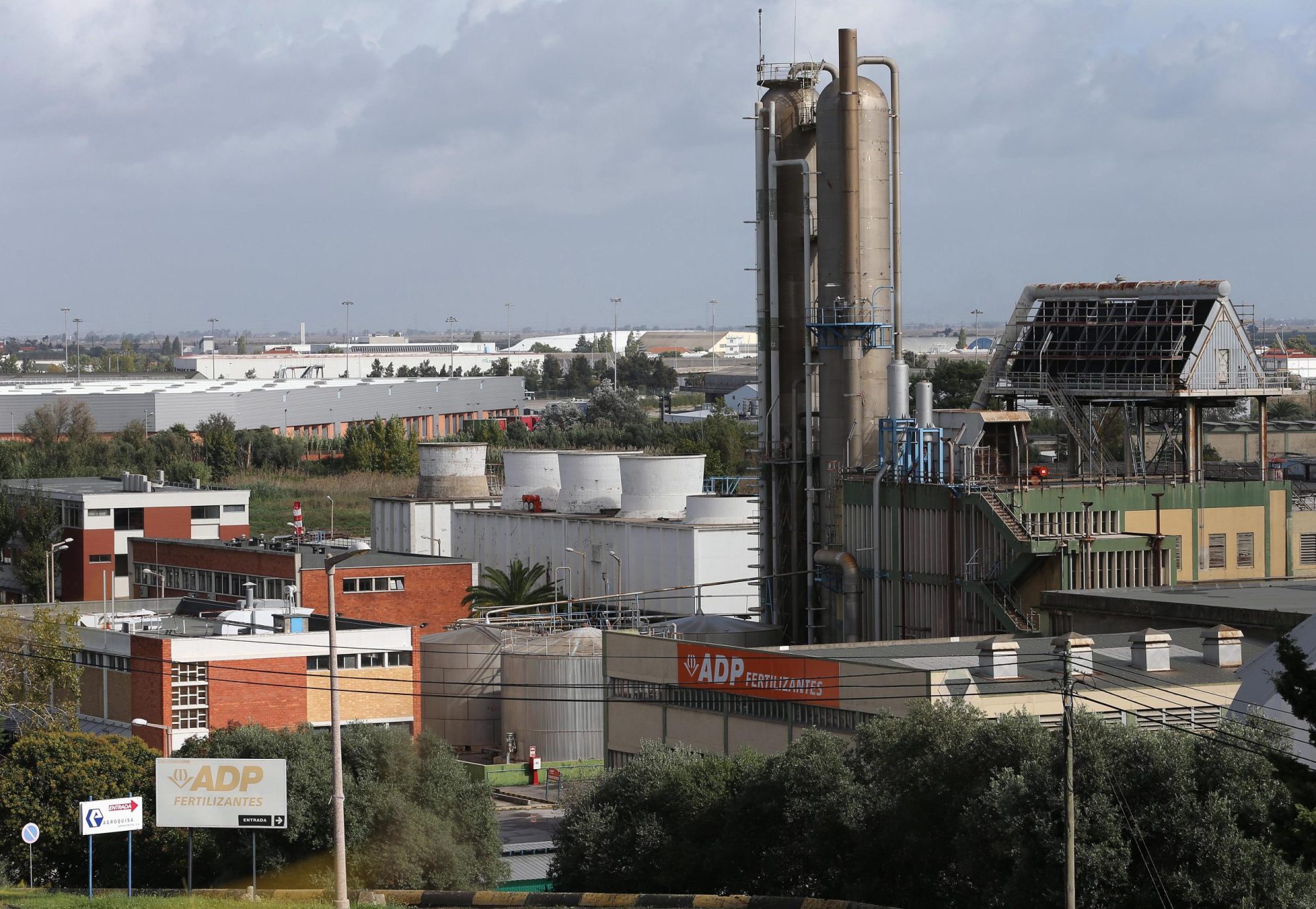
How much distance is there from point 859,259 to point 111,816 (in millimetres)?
27343

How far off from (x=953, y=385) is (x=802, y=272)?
272 ft

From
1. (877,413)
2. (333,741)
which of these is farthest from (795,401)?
(333,741)

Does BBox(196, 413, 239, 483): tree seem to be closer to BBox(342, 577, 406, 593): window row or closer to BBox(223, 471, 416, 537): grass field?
BBox(223, 471, 416, 537): grass field

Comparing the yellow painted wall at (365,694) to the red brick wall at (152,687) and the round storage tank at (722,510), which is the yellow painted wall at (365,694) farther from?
the round storage tank at (722,510)

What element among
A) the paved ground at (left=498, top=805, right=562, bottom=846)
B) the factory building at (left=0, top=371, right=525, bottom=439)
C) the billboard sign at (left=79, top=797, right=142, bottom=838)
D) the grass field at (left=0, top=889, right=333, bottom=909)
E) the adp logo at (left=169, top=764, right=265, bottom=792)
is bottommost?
the paved ground at (left=498, top=805, right=562, bottom=846)

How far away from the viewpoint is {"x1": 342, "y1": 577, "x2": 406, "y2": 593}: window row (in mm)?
71188

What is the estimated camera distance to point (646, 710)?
153ft

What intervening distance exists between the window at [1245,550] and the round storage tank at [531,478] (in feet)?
130

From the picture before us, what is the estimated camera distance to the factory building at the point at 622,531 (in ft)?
239

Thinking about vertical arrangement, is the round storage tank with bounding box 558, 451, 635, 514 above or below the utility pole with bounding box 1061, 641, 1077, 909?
above

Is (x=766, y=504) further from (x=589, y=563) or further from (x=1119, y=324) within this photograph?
(x=589, y=563)

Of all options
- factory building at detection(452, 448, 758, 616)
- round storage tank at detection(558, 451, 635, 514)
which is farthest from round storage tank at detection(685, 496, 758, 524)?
round storage tank at detection(558, 451, 635, 514)

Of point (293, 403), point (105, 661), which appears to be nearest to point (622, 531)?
point (105, 661)

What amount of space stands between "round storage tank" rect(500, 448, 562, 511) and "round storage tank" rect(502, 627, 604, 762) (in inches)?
1081
